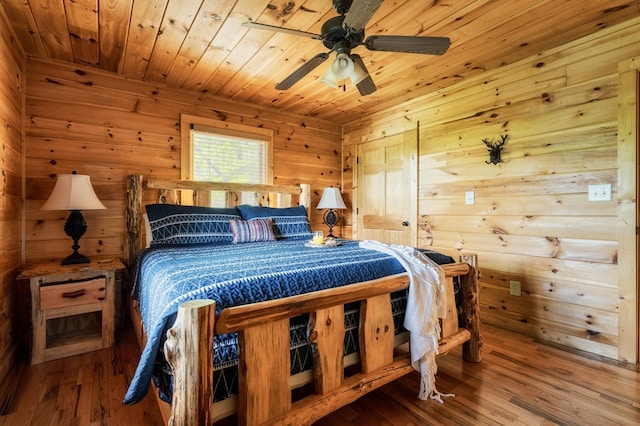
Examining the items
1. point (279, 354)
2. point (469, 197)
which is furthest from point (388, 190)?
point (279, 354)

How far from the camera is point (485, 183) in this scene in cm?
273

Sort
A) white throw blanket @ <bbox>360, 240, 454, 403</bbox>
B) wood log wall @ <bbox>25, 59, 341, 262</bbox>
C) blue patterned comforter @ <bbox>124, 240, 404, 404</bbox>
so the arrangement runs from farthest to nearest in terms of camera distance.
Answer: wood log wall @ <bbox>25, 59, 341, 262</bbox>
white throw blanket @ <bbox>360, 240, 454, 403</bbox>
blue patterned comforter @ <bbox>124, 240, 404, 404</bbox>

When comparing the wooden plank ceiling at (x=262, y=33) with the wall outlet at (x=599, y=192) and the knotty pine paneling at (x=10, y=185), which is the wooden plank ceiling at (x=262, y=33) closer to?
the knotty pine paneling at (x=10, y=185)

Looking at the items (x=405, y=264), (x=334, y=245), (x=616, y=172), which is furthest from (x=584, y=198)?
(x=334, y=245)

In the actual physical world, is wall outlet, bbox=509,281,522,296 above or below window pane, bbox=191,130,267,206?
below

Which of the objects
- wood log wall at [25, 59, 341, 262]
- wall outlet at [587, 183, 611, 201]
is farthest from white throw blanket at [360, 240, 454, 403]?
wood log wall at [25, 59, 341, 262]

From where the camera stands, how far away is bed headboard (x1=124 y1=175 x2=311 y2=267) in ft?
8.84

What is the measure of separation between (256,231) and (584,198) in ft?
8.36

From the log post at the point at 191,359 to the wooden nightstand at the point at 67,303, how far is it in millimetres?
1669

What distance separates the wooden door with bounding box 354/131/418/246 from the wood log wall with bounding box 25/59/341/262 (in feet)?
5.80

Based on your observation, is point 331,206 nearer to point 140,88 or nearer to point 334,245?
point 334,245

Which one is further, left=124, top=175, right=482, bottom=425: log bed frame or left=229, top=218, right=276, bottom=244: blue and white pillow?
left=229, top=218, right=276, bottom=244: blue and white pillow

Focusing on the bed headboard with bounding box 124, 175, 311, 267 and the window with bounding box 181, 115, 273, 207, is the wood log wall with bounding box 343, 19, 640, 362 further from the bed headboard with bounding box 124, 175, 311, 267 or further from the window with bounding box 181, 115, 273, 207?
the window with bounding box 181, 115, 273, 207

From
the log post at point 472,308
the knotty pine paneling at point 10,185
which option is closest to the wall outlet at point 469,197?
the log post at point 472,308
